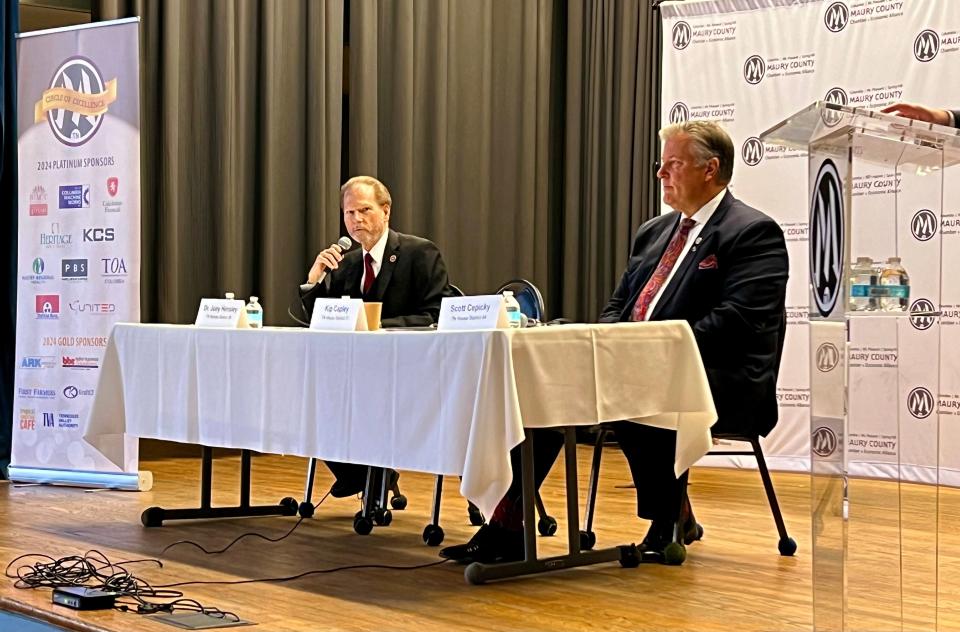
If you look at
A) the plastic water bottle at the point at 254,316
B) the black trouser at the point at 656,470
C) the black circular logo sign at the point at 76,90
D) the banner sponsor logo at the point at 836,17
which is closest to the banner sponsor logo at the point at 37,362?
the black circular logo sign at the point at 76,90

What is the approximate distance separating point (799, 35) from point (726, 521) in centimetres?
258

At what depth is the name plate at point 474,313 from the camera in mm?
3252

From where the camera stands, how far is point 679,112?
21.0 ft

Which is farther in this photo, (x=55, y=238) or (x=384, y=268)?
(x=55, y=238)

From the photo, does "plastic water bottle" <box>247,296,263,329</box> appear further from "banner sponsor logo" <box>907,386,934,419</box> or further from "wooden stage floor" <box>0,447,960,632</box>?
"banner sponsor logo" <box>907,386,934,419</box>

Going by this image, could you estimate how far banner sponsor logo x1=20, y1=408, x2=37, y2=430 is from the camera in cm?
543

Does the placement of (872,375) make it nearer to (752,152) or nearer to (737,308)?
(737,308)

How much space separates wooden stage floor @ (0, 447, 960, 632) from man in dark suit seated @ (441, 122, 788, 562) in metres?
0.17

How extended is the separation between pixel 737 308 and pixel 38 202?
Answer: 313cm

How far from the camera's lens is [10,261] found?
561 cm

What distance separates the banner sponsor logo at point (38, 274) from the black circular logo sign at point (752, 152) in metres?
3.23

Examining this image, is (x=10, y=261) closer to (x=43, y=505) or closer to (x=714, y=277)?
(x=43, y=505)

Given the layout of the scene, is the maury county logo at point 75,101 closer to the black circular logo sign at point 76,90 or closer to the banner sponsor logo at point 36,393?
the black circular logo sign at point 76,90

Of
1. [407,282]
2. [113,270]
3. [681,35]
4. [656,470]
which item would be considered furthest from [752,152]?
[113,270]
